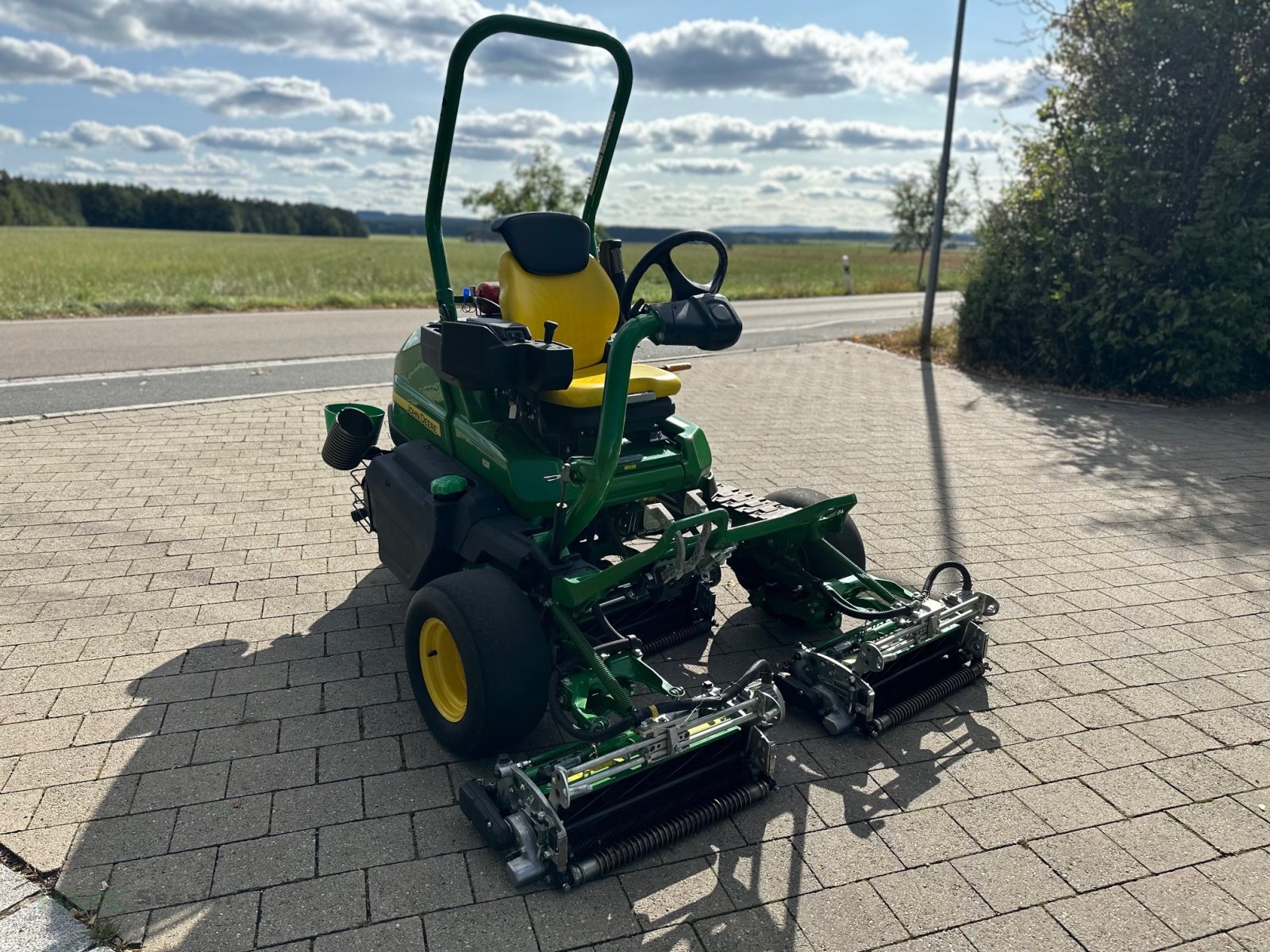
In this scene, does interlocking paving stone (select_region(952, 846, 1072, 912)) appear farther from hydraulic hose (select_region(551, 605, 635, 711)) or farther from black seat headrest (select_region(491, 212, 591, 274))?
black seat headrest (select_region(491, 212, 591, 274))

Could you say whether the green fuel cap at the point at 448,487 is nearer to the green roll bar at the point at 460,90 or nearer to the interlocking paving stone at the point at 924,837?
the green roll bar at the point at 460,90

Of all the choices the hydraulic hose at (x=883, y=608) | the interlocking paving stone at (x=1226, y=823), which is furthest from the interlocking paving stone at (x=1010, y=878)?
the hydraulic hose at (x=883, y=608)

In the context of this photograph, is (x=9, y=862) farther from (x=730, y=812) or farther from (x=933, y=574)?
(x=933, y=574)

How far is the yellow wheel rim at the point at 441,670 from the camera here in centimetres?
329

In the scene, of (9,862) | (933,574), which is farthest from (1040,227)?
(9,862)

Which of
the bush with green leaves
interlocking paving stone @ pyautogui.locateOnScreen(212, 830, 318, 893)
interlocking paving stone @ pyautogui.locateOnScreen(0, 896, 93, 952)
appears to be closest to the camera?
interlocking paving stone @ pyautogui.locateOnScreen(0, 896, 93, 952)

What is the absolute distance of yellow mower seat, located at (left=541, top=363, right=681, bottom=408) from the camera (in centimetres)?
358

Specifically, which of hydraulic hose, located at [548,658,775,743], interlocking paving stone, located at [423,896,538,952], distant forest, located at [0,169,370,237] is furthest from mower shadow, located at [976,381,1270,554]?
distant forest, located at [0,169,370,237]

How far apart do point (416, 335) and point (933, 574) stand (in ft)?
8.39

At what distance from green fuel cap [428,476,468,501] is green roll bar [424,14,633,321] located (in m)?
0.74

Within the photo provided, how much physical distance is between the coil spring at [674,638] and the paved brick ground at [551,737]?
93 millimetres

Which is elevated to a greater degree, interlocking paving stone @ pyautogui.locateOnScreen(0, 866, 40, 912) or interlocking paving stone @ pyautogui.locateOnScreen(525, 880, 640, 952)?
interlocking paving stone @ pyautogui.locateOnScreen(0, 866, 40, 912)

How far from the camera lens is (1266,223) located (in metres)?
8.62

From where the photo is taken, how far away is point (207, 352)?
1038 centimetres
